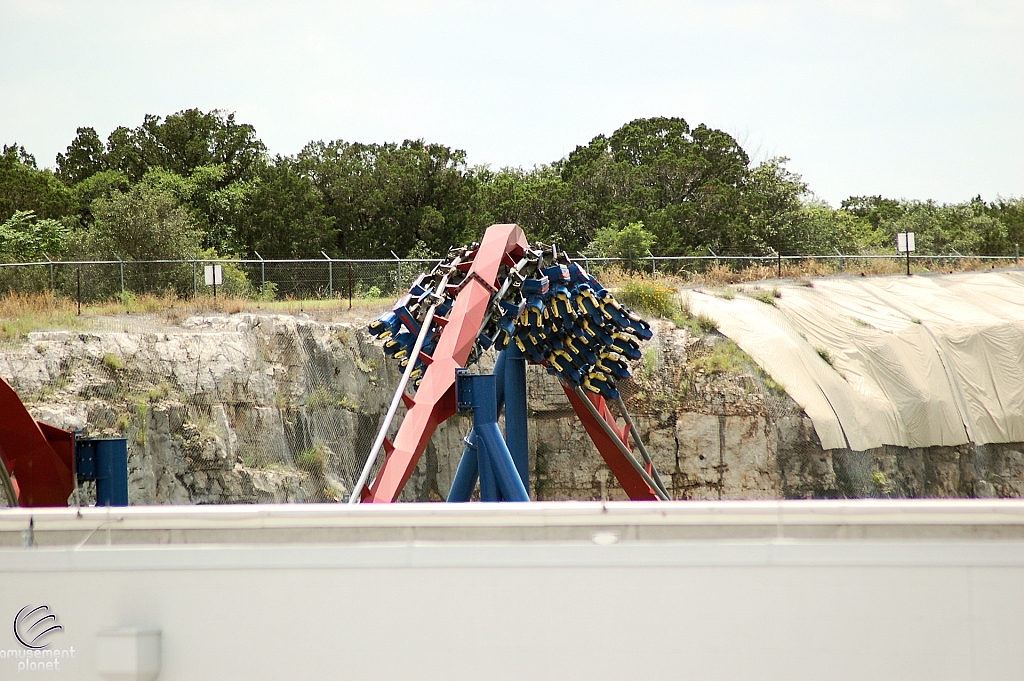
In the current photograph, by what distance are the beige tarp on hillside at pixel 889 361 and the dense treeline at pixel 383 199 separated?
881 cm

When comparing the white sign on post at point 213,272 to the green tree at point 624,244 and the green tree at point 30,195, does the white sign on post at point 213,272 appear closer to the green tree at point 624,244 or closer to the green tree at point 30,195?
the green tree at point 624,244

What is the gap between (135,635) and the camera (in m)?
5.21

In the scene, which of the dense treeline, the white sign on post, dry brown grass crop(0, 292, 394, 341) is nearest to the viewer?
dry brown grass crop(0, 292, 394, 341)

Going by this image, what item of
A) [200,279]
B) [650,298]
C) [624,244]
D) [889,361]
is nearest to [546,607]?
[650,298]

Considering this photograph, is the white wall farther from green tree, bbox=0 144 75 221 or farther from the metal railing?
green tree, bbox=0 144 75 221

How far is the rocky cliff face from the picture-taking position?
17.0m

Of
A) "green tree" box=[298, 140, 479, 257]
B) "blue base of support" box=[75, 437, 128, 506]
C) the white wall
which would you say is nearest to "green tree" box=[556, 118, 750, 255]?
"green tree" box=[298, 140, 479, 257]

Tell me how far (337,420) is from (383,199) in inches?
663

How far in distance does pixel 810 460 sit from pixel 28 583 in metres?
16.4

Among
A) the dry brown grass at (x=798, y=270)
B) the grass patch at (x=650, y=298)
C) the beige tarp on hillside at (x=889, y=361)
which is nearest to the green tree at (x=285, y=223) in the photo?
the dry brown grass at (x=798, y=270)

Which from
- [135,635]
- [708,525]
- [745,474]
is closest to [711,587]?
[708,525]

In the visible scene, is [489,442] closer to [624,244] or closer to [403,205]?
[624,244]

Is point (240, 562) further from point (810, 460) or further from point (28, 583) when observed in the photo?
point (810, 460)

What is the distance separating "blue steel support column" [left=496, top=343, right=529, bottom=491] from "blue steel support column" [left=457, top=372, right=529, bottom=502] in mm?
2386
